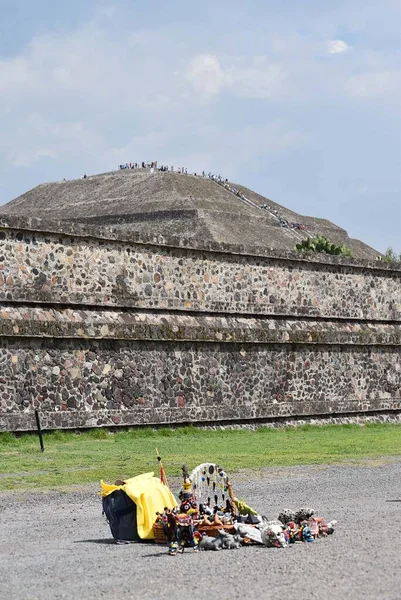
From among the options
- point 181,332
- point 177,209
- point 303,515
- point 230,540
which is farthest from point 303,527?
point 177,209

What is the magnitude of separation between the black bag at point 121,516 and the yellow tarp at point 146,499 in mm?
53

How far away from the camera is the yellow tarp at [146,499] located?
9.64 m

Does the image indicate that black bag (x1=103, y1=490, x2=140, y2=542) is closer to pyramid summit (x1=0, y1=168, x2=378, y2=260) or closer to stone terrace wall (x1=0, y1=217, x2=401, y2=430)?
stone terrace wall (x1=0, y1=217, x2=401, y2=430)

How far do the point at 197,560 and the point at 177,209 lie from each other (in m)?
61.5

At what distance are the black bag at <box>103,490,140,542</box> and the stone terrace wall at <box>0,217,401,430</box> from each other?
10.5 meters

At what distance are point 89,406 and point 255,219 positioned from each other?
174ft

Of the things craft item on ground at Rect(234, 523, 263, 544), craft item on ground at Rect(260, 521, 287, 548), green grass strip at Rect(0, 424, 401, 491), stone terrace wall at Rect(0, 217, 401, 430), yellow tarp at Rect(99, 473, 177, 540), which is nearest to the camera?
craft item on ground at Rect(260, 521, 287, 548)

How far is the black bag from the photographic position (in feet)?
31.8

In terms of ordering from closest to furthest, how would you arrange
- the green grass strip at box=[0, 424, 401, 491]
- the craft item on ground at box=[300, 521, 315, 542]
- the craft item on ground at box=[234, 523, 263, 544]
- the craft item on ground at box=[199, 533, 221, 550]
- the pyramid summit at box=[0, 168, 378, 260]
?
1. the craft item on ground at box=[199, 533, 221, 550]
2. the craft item on ground at box=[234, 523, 263, 544]
3. the craft item on ground at box=[300, 521, 315, 542]
4. the green grass strip at box=[0, 424, 401, 491]
5. the pyramid summit at box=[0, 168, 378, 260]

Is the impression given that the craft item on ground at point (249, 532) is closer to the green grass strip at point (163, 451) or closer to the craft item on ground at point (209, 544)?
the craft item on ground at point (209, 544)

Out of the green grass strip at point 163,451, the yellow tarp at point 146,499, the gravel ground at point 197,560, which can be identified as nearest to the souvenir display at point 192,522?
the yellow tarp at point 146,499

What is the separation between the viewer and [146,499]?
967cm

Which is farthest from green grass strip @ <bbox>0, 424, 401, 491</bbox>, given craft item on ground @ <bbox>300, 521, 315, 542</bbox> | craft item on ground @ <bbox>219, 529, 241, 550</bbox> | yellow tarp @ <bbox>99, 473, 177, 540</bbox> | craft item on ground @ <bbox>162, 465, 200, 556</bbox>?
craft item on ground @ <bbox>300, 521, 315, 542</bbox>

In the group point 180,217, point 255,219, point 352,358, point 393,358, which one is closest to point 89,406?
point 352,358
